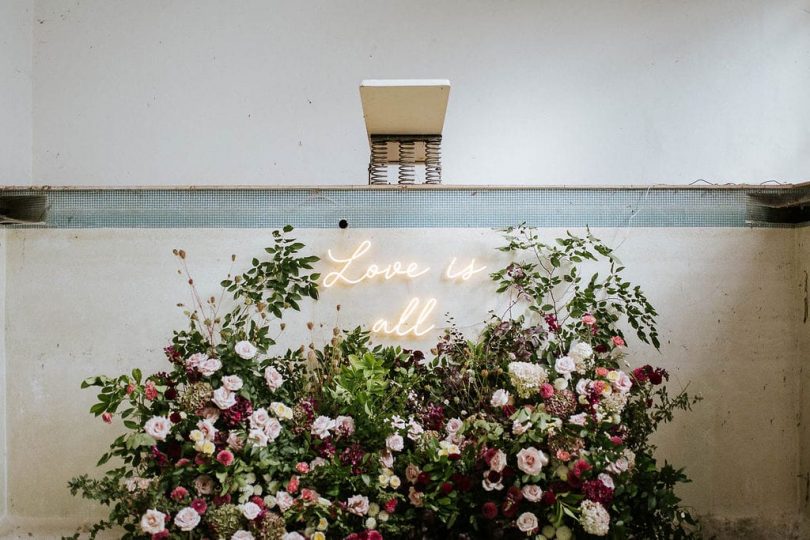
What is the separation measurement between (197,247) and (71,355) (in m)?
0.88

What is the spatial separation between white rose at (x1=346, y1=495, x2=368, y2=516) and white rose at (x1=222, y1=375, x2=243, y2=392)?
0.55m

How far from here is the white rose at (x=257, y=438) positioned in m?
1.87

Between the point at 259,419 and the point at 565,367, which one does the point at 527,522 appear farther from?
the point at 259,419

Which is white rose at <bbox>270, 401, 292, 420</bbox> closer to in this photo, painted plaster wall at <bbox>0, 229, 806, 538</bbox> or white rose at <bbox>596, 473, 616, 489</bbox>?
painted plaster wall at <bbox>0, 229, 806, 538</bbox>

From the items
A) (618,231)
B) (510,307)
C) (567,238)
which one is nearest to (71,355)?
(510,307)

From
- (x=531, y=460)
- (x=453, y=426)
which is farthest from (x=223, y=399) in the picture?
(x=531, y=460)

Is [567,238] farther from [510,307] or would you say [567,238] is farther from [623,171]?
[623,171]

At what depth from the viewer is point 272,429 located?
190cm

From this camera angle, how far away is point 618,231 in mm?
2873

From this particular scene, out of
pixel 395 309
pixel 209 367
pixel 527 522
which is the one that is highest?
pixel 395 309

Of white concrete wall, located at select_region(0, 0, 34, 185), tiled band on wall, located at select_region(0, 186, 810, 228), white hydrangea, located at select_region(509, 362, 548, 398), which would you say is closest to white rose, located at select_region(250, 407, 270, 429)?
white hydrangea, located at select_region(509, 362, 548, 398)

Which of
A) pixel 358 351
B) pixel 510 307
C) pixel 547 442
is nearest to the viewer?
pixel 547 442

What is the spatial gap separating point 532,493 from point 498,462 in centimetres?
14

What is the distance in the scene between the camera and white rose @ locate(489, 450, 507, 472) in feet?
5.91
